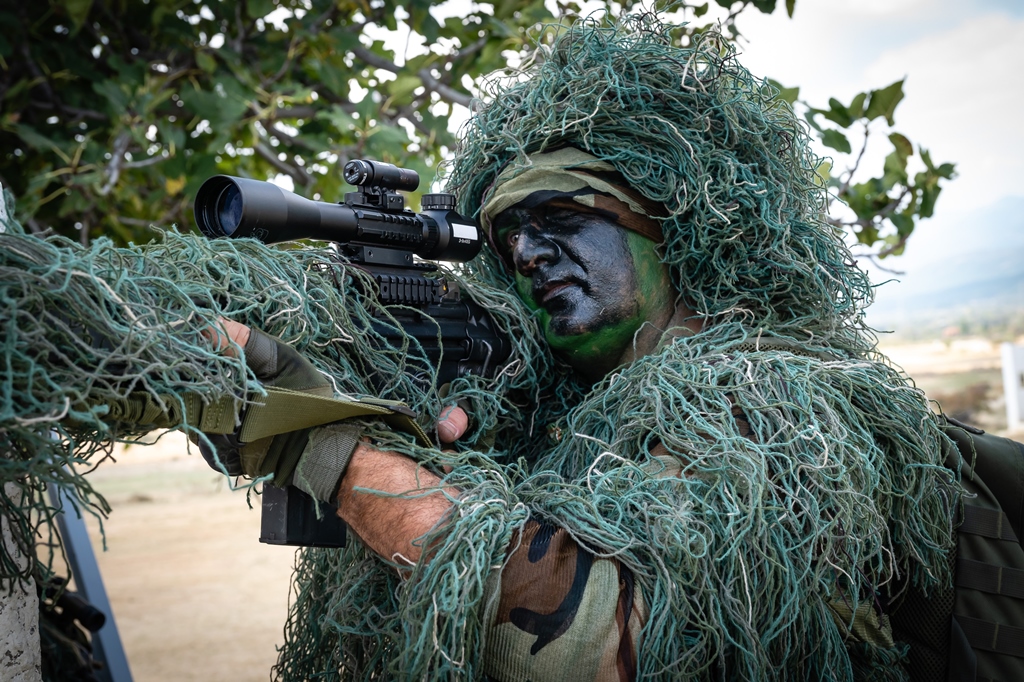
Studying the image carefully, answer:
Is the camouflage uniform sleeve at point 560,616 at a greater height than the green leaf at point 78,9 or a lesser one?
lesser

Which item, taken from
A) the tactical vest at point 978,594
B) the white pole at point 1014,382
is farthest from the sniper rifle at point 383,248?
the white pole at point 1014,382

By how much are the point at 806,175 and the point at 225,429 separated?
1064 mm

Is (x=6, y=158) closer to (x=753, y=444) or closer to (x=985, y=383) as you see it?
(x=753, y=444)

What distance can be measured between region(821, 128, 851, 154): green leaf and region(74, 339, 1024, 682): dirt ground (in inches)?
99.2

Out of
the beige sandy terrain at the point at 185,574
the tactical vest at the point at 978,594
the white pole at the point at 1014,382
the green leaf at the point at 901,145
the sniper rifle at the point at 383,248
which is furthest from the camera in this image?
the white pole at the point at 1014,382

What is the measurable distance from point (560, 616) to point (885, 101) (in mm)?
1505

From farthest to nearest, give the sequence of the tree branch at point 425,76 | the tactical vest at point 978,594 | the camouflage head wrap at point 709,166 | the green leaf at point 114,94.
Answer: the tree branch at point 425,76, the green leaf at point 114,94, the camouflage head wrap at point 709,166, the tactical vest at point 978,594

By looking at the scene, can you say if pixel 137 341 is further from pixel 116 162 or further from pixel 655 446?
pixel 116 162

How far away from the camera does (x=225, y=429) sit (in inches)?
38.6

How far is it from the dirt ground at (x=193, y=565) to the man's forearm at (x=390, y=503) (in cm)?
220

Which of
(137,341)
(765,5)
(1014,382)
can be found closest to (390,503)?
(137,341)

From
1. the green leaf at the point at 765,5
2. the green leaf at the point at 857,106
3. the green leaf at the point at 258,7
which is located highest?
the green leaf at the point at 258,7

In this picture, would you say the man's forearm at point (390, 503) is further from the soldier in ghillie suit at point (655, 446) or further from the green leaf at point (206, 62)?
the green leaf at point (206, 62)

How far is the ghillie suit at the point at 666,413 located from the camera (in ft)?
3.26
